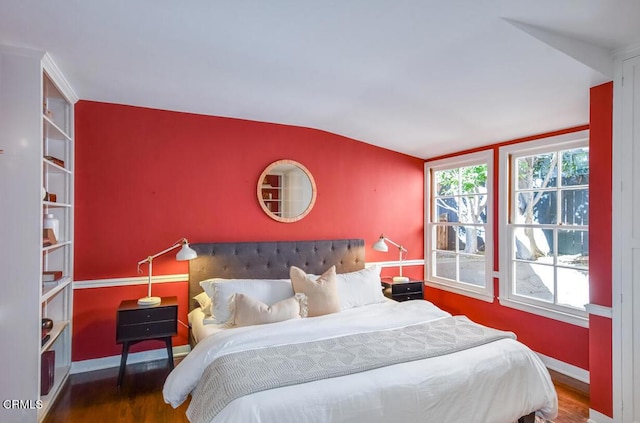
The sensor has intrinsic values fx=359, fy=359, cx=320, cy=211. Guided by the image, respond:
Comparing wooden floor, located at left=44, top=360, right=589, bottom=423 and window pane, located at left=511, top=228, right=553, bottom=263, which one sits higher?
window pane, located at left=511, top=228, right=553, bottom=263

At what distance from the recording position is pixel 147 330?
120 inches

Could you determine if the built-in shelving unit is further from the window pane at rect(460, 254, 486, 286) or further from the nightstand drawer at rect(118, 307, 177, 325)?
the window pane at rect(460, 254, 486, 286)

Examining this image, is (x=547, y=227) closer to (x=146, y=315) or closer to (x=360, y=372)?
(x=360, y=372)

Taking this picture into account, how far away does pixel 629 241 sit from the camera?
240 centimetres

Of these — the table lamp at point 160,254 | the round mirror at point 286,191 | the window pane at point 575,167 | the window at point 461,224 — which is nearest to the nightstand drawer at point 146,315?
the table lamp at point 160,254

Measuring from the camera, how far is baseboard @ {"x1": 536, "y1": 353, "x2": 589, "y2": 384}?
3.15m

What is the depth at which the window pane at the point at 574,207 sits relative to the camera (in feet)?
10.6

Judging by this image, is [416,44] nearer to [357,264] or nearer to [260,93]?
[260,93]

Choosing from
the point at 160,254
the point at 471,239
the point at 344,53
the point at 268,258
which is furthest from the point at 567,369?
the point at 160,254

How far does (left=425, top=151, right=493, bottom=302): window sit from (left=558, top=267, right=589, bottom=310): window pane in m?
0.71

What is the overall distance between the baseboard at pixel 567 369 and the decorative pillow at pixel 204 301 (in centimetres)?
321

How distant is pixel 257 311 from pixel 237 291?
0.39 metres

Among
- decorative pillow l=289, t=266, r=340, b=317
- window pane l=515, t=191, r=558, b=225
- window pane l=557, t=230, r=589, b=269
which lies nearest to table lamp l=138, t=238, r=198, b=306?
decorative pillow l=289, t=266, r=340, b=317

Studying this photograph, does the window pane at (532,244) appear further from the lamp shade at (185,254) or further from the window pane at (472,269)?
the lamp shade at (185,254)
